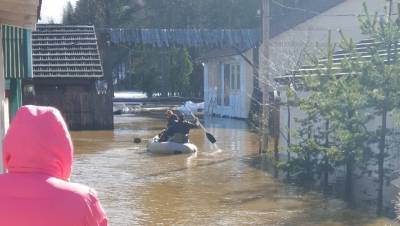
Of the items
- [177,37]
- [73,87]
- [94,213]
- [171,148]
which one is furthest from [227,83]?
[94,213]

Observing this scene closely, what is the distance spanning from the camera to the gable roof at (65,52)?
29.2m

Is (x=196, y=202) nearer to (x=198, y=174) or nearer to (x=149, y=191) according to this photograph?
(x=149, y=191)

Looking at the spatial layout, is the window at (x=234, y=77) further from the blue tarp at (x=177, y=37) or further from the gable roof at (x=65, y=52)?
the gable roof at (x=65, y=52)

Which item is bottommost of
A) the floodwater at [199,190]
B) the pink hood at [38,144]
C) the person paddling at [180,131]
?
the floodwater at [199,190]

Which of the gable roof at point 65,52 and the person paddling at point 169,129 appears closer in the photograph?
the person paddling at point 169,129

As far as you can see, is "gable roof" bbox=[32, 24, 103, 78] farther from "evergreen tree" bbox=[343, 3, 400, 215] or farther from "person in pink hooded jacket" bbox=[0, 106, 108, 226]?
"person in pink hooded jacket" bbox=[0, 106, 108, 226]

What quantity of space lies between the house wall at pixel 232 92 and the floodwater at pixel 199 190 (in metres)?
11.0

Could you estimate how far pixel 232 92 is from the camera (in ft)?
114

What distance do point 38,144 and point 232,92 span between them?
105 ft

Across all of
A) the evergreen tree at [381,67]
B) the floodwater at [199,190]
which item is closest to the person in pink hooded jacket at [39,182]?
the floodwater at [199,190]

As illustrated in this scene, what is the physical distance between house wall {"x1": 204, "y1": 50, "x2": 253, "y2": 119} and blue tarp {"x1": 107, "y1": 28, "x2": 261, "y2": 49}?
3.51 ft

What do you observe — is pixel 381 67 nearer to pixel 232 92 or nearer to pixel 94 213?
pixel 94 213

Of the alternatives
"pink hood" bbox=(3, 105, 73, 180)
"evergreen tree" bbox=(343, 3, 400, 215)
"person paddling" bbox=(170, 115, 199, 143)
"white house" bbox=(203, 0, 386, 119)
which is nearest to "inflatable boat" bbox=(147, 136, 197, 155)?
"person paddling" bbox=(170, 115, 199, 143)

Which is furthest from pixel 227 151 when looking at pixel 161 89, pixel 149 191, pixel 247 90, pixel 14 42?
pixel 161 89
